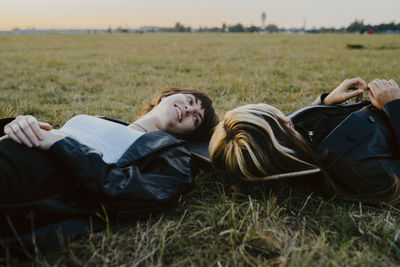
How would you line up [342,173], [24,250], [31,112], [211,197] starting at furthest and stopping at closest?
[31,112]
[211,197]
[342,173]
[24,250]

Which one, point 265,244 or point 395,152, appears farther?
point 395,152

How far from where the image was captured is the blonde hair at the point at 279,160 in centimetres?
201

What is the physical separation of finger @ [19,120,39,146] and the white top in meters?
0.38

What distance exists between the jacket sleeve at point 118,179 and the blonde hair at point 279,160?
47cm

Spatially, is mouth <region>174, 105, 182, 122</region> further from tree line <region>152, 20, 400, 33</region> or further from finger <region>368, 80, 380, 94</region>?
tree line <region>152, 20, 400, 33</region>

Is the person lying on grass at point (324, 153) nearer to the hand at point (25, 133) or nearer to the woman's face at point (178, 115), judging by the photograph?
the woman's face at point (178, 115)

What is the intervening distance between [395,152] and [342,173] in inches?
18.9

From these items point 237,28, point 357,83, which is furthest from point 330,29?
point 357,83

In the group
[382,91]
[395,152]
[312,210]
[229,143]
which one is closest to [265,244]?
A: [312,210]

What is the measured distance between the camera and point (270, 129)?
2.05 meters

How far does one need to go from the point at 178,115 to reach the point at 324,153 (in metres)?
1.36

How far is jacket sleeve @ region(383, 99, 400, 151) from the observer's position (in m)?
2.13

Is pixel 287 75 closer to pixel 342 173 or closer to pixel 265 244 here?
pixel 342 173

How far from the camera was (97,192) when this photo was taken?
5.85 feet
